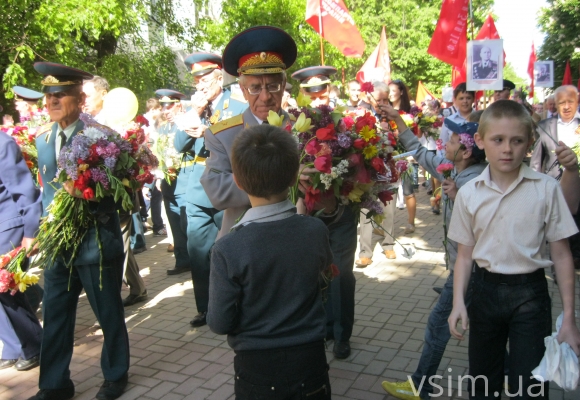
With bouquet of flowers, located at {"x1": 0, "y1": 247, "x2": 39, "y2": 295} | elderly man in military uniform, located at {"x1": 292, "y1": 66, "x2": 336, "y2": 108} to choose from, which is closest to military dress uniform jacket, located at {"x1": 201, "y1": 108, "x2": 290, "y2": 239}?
bouquet of flowers, located at {"x1": 0, "y1": 247, "x2": 39, "y2": 295}

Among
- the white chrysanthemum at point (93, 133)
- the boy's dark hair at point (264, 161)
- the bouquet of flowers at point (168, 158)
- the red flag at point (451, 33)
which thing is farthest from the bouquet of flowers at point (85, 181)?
the red flag at point (451, 33)

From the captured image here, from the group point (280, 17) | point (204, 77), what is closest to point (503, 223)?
point (204, 77)

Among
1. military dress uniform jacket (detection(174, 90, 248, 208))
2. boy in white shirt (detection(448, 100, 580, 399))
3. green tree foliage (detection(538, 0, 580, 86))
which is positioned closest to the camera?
boy in white shirt (detection(448, 100, 580, 399))

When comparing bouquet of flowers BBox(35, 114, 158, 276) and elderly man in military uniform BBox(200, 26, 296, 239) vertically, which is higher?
elderly man in military uniform BBox(200, 26, 296, 239)

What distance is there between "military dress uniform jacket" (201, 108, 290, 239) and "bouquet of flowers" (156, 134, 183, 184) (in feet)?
12.0

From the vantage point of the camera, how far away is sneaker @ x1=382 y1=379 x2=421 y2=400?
3863mm

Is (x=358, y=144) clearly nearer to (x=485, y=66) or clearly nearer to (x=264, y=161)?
(x=264, y=161)

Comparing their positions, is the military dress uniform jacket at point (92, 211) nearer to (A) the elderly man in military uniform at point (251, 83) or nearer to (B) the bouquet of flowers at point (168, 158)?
(A) the elderly man in military uniform at point (251, 83)

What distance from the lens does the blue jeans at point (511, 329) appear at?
2869 mm

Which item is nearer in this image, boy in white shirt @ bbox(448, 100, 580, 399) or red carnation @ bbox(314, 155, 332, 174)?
boy in white shirt @ bbox(448, 100, 580, 399)

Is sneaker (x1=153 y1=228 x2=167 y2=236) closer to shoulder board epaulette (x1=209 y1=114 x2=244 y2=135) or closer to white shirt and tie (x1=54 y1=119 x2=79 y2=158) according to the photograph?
white shirt and tie (x1=54 y1=119 x2=79 y2=158)

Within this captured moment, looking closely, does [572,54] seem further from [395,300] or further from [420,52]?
[395,300]

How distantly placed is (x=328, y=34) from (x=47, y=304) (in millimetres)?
7194

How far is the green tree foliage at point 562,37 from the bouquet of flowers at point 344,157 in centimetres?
3065
